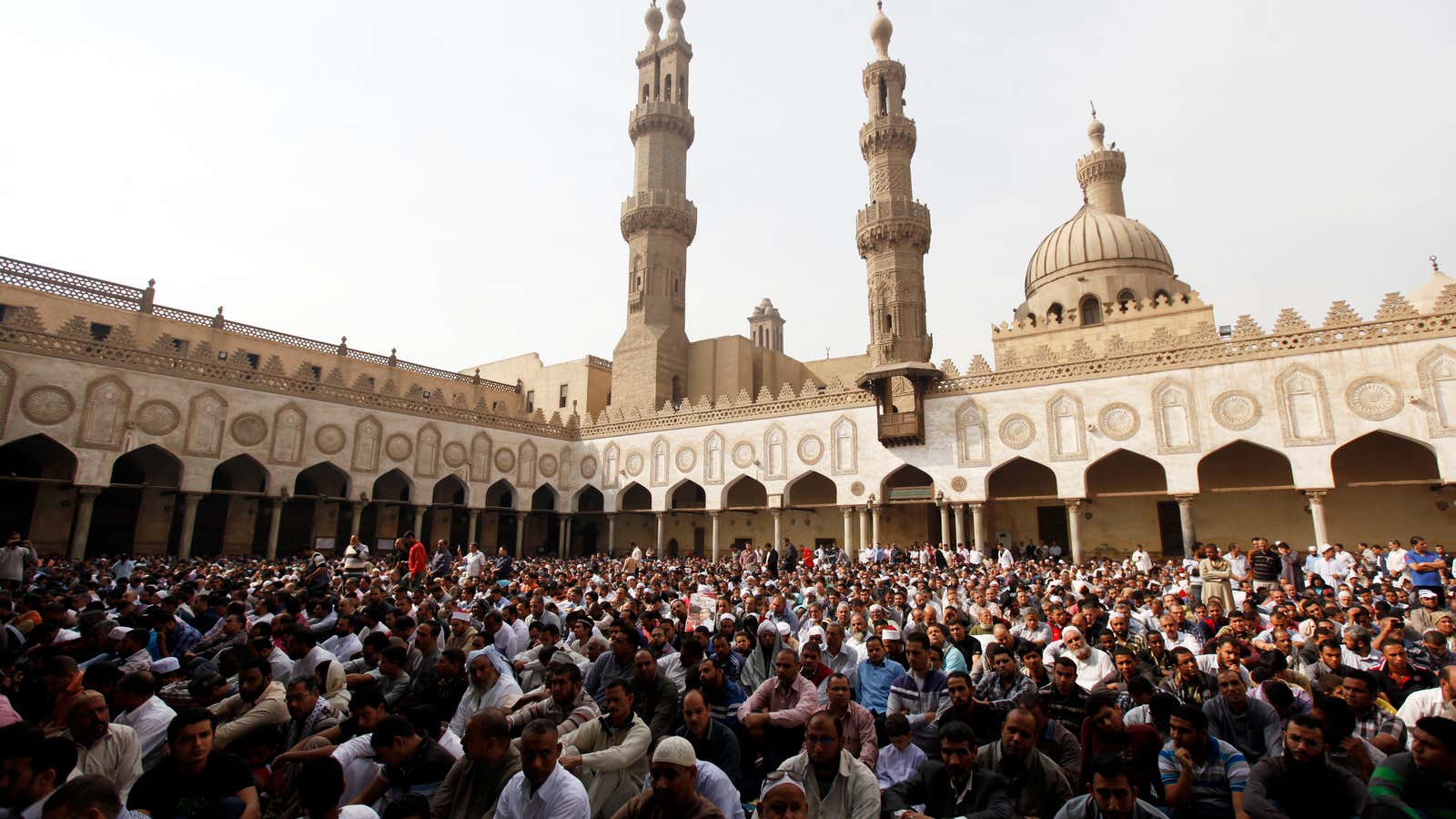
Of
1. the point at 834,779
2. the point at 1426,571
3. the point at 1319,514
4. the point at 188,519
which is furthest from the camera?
the point at 188,519

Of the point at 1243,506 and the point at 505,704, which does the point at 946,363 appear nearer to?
the point at 1243,506

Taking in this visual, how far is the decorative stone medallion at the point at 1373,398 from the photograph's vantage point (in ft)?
53.6

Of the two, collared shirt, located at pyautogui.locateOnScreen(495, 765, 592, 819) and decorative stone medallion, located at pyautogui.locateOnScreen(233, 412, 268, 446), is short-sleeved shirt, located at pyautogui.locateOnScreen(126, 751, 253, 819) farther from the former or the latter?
decorative stone medallion, located at pyautogui.locateOnScreen(233, 412, 268, 446)

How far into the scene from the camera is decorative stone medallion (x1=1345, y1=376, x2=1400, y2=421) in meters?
16.3

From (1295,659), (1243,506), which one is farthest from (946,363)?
(1295,659)

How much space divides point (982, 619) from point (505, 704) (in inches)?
261

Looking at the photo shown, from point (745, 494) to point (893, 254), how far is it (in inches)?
387

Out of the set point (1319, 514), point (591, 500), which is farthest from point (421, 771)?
point (591, 500)

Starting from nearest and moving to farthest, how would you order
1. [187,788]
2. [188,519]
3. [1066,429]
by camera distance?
[187,788], [188,519], [1066,429]

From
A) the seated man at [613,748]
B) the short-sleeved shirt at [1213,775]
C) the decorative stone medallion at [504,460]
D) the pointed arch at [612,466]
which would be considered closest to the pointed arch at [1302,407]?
the short-sleeved shirt at [1213,775]

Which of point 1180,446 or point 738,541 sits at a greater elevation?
point 1180,446

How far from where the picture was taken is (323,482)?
958 inches

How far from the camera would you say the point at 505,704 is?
5.03 m

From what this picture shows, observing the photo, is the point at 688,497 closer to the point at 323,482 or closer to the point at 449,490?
the point at 449,490
